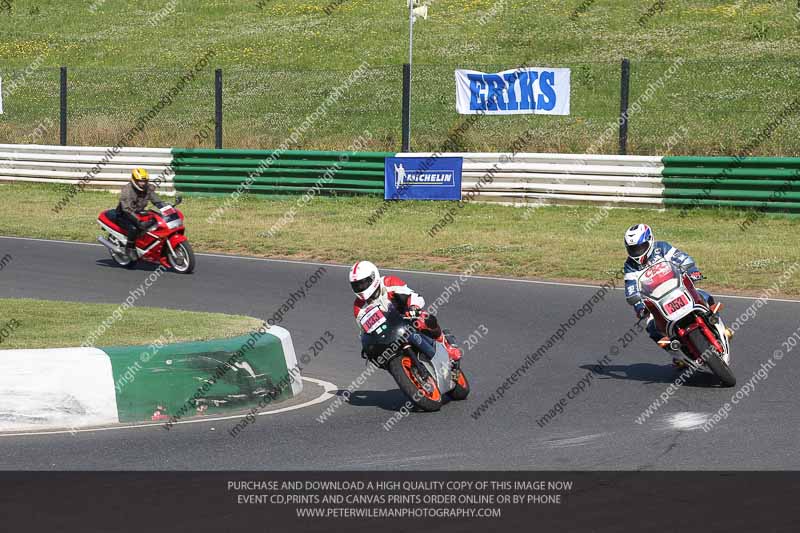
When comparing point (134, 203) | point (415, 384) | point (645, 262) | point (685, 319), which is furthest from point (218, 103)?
point (415, 384)

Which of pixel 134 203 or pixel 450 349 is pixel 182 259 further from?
pixel 450 349

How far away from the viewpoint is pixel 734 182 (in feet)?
70.9

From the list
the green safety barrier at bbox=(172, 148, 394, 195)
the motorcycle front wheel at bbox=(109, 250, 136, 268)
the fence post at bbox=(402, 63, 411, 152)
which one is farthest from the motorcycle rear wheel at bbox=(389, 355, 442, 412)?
the fence post at bbox=(402, 63, 411, 152)

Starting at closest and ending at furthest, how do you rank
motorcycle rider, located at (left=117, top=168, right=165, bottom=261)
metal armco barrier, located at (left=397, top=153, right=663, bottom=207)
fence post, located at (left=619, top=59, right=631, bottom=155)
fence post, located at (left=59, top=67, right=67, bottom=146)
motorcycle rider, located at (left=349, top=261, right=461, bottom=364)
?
motorcycle rider, located at (left=349, top=261, right=461, bottom=364) → motorcycle rider, located at (left=117, top=168, right=165, bottom=261) → metal armco barrier, located at (left=397, top=153, right=663, bottom=207) → fence post, located at (left=619, top=59, right=631, bottom=155) → fence post, located at (left=59, top=67, right=67, bottom=146)

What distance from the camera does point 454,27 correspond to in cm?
4553

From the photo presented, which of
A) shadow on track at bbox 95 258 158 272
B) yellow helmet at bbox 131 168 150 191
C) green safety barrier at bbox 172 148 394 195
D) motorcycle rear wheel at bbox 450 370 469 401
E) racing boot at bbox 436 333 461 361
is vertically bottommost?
green safety barrier at bbox 172 148 394 195

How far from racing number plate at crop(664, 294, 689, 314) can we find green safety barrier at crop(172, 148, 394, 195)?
14128mm

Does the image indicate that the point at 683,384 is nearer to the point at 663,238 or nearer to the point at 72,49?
the point at 663,238

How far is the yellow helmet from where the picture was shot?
18562 mm

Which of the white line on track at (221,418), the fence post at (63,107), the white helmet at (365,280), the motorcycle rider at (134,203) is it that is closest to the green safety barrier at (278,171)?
the fence post at (63,107)

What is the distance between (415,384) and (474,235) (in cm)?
1155

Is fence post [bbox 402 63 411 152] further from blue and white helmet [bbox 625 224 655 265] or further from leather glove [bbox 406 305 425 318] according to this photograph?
leather glove [bbox 406 305 425 318]

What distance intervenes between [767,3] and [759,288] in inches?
1222
